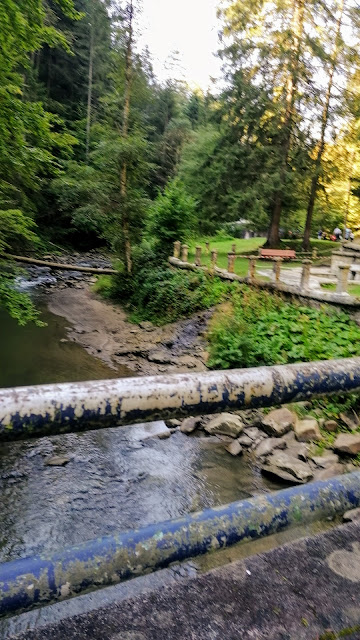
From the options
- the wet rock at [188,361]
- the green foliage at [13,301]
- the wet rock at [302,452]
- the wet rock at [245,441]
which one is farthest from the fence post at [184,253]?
the wet rock at [302,452]

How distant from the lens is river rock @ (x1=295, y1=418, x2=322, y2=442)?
6441mm

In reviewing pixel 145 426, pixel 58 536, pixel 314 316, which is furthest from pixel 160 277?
pixel 58 536

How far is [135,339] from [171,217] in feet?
23.8

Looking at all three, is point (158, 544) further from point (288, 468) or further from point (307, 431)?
point (307, 431)

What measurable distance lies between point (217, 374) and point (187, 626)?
628mm

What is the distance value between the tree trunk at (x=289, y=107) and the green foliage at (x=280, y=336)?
9.59 metres

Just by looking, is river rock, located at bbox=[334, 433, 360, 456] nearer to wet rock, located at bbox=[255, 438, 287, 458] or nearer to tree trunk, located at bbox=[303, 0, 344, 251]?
wet rock, located at bbox=[255, 438, 287, 458]

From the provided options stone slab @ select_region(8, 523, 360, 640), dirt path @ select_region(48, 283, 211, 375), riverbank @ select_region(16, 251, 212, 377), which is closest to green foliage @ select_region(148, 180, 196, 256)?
riverbank @ select_region(16, 251, 212, 377)

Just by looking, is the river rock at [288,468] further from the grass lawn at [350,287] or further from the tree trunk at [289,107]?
the tree trunk at [289,107]

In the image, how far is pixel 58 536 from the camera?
4.43 m

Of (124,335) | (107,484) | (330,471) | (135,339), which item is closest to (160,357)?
(135,339)

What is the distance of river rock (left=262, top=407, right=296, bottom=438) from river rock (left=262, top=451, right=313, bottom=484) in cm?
80

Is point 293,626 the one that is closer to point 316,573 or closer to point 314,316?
point 316,573

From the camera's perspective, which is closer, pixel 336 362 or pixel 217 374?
pixel 217 374
